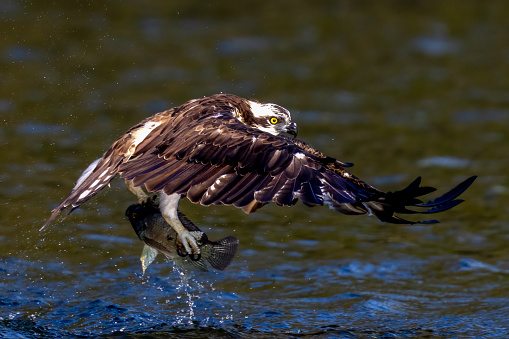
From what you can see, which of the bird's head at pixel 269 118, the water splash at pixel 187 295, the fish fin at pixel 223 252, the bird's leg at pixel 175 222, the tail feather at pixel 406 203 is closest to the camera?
the tail feather at pixel 406 203

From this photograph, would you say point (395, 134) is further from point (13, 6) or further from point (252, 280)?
point (13, 6)

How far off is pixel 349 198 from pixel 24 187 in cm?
499

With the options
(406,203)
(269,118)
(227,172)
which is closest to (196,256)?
(227,172)

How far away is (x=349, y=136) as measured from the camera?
12.2 meters

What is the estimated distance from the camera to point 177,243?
730cm

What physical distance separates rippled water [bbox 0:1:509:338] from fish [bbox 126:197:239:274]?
60cm

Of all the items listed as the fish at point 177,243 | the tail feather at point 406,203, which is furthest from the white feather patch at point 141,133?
the tail feather at point 406,203

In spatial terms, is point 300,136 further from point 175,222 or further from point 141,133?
point 175,222

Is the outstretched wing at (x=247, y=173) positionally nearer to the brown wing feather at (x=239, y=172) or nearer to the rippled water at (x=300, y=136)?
the brown wing feather at (x=239, y=172)

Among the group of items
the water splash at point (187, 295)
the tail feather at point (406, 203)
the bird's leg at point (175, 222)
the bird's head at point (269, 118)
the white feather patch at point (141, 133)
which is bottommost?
the water splash at point (187, 295)

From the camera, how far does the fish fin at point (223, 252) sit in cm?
719

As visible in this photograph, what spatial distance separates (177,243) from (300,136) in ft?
16.0

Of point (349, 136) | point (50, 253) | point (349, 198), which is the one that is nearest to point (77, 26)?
point (349, 136)

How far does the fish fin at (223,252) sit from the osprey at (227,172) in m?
0.17
